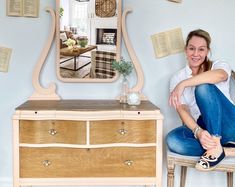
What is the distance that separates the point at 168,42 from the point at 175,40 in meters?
0.06

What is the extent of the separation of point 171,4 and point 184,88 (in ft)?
2.59

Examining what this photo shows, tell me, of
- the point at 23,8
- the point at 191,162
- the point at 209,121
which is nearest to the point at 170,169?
the point at 191,162

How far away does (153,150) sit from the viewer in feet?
7.67

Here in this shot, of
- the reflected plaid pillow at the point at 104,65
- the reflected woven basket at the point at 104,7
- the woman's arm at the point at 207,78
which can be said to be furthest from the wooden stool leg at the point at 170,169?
the reflected woven basket at the point at 104,7

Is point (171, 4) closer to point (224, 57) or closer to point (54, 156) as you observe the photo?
point (224, 57)

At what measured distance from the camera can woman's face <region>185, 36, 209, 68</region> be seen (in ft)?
8.04

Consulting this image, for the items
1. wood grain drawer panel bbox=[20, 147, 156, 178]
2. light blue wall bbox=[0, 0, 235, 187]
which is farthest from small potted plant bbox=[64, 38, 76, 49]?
wood grain drawer panel bbox=[20, 147, 156, 178]

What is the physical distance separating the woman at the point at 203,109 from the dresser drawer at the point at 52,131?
594mm

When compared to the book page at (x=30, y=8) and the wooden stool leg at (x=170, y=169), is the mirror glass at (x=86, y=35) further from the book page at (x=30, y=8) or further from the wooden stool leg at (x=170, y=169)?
the wooden stool leg at (x=170, y=169)

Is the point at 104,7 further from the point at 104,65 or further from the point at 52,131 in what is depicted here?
the point at 52,131

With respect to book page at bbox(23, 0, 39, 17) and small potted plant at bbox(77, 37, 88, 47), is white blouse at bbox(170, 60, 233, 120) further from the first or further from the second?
book page at bbox(23, 0, 39, 17)

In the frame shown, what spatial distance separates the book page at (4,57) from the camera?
2719 mm

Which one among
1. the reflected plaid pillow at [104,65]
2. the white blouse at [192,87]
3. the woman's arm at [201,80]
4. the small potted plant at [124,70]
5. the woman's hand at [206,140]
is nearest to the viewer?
the woman's hand at [206,140]

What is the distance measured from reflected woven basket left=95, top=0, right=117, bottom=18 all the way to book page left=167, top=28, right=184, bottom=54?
1.56ft
